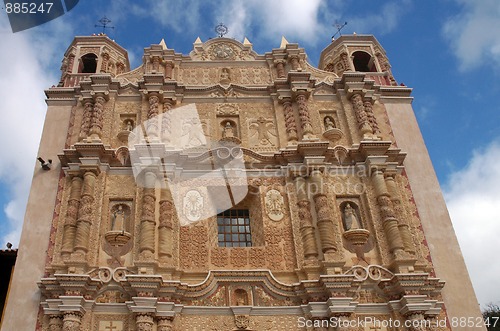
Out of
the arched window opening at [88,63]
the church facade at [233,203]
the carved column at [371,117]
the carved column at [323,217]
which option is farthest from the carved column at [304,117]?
the arched window opening at [88,63]

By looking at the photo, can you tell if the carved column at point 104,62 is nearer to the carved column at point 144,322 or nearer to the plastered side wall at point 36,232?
the plastered side wall at point 36,232

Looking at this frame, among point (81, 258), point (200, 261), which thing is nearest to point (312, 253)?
point (200, 261)

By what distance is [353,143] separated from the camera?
50.4 ft

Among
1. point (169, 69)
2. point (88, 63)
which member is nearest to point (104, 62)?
point (88, 63)

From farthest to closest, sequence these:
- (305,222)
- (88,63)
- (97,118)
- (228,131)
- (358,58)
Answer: (358,58)
(88,63)
(228,131)
(97,118)
(305,222)

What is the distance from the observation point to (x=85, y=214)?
13094 mm

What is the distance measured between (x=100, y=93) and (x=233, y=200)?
18.1 ft

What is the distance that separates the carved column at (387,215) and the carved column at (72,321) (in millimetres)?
7787

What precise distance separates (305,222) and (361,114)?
14.4ft

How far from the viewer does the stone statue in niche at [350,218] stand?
13602 mm

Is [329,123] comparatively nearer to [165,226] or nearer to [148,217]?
[165,226]

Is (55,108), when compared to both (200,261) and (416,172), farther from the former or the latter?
(416,172)

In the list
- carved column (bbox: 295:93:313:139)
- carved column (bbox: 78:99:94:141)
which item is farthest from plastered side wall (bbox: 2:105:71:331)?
carved column (bbox: 295:93:313:139)

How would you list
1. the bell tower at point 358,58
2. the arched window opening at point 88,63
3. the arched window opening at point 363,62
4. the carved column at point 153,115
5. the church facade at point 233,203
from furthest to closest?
the arched window opening at point 363,62 < the arched window opening at point 88,63 < the bell tower at point 358,58 < the carved column at point 153,115 < the church facade at point 233,203
